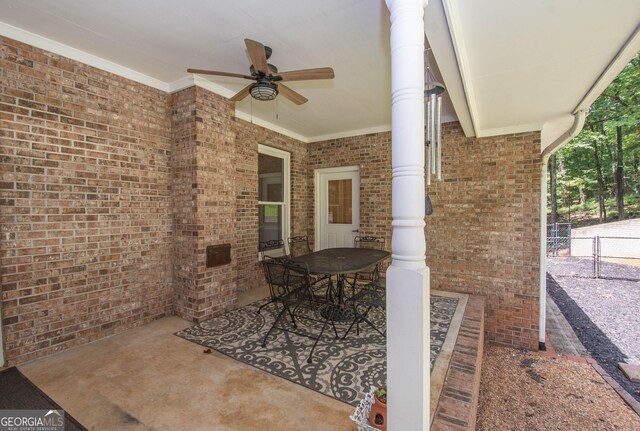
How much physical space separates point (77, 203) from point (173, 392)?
201 centimetres

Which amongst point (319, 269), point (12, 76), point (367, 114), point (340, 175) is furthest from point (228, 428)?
point (340, 175)

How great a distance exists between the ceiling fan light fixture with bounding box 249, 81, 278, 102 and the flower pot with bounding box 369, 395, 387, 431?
98.9 inches

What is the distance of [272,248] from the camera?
4.96 meters

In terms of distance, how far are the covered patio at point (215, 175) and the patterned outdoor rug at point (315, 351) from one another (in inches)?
4.7

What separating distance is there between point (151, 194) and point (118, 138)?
2.20 feet

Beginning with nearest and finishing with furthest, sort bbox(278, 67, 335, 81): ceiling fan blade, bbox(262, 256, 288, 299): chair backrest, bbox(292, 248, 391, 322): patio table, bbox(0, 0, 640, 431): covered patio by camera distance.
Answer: bbox(0, 0, 640, 431): covered patio < bbox(278, 67, 335, 81): ceiling fan blade < bbox(292, 248, 391, 322): patio table < bbox(262, 256, 288, 299): chair backrest

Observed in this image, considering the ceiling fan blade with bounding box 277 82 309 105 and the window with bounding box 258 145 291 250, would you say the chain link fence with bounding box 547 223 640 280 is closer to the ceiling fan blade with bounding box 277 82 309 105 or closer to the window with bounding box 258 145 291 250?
the window with bounding box 258 145 291 250

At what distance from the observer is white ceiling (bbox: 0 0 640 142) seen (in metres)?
2.00

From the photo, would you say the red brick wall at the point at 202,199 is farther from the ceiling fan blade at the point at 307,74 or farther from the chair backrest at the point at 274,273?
the ceiling fan blade at the point at 307,74

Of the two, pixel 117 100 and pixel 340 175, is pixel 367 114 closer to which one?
pixel 340 175

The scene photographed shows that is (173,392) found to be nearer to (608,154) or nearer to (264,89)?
(264,89)

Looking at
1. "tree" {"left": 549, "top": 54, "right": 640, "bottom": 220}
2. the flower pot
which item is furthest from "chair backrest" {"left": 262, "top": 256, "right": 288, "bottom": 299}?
"tree" {"left": 549, "top": 54, "right": 640, "bottom": 220}

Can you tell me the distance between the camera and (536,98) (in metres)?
3.31

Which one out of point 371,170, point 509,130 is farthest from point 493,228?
point 371,170
